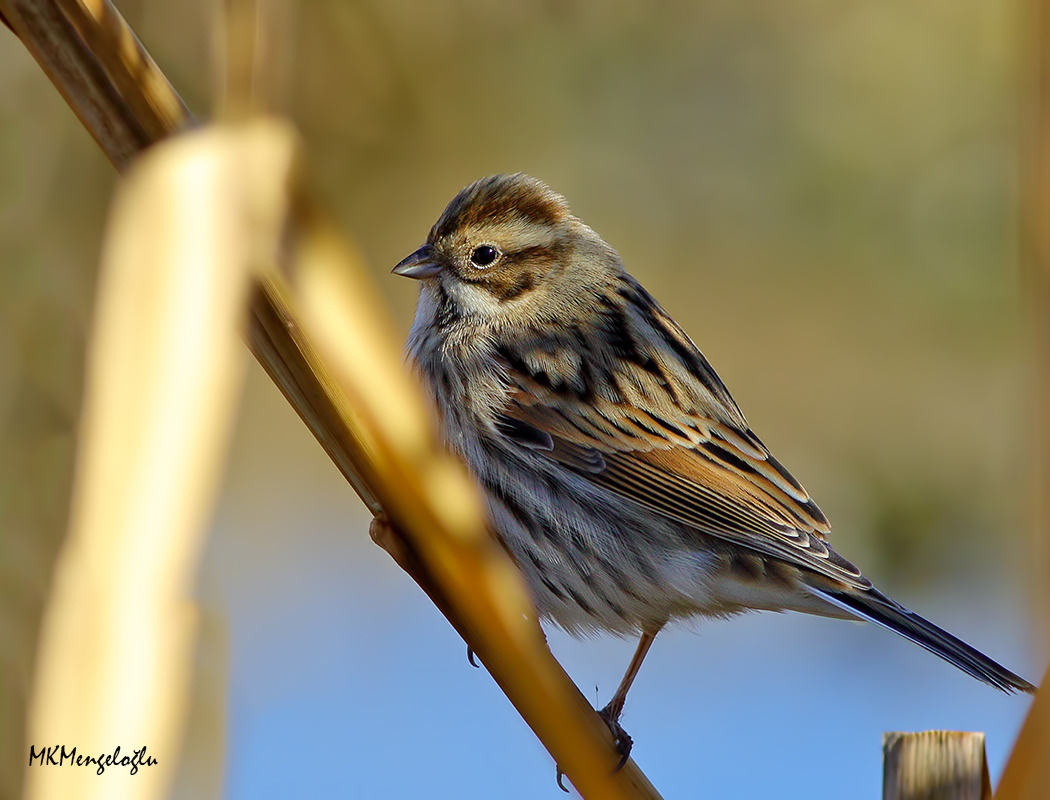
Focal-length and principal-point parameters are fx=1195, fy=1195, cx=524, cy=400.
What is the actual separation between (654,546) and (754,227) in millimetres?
1938

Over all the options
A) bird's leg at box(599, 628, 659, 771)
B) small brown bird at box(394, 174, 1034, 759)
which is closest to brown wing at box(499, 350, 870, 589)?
small brown bird at box(394, 174, 1034, 759)


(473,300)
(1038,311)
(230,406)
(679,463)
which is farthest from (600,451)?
(1038,311)

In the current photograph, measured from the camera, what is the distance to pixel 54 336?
3.11m

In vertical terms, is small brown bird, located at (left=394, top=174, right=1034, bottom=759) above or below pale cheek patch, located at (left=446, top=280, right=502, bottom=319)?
below

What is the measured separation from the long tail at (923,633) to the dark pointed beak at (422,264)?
1258mm

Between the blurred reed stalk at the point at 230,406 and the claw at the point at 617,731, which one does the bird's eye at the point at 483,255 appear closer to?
the claw at the point at 617,731

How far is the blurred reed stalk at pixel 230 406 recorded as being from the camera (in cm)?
126

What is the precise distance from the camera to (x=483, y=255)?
317 centimetres

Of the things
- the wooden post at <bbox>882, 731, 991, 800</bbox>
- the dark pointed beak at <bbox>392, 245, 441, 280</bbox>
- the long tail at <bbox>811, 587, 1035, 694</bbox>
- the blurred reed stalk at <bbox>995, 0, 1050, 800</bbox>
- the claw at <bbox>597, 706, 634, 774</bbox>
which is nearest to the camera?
the blurred reed stalk at <bbox>995, 0, 1050, 800</bbox>

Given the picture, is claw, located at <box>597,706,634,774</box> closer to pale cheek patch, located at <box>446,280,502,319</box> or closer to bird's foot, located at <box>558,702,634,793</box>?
bird's foot, located at <box>558,702,634,793</box>

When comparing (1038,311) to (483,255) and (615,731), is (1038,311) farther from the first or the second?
(483,255)

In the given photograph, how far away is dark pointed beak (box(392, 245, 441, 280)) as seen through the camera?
3084 mm

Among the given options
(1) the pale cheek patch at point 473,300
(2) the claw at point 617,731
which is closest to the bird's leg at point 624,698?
(2) the claw at point 617,731

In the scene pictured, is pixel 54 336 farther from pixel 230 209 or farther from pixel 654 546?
pixel 230 209
